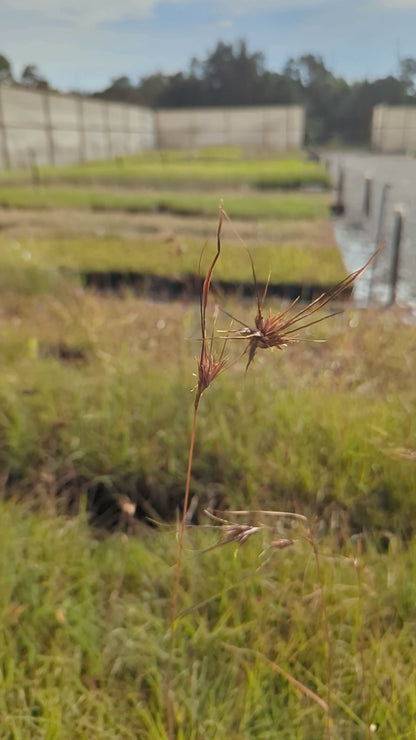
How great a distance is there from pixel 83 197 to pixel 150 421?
7.00 m

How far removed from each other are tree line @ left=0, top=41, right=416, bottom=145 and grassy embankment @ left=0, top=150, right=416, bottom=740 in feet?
106

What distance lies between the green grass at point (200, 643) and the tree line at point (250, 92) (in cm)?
3315

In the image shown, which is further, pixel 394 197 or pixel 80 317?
pixel 394 197

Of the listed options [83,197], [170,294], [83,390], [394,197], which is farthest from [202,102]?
[83,390]

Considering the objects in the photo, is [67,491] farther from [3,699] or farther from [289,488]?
[3,699]

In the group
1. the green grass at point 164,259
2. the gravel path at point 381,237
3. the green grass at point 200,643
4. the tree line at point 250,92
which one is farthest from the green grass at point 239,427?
the tree line at point 250,92

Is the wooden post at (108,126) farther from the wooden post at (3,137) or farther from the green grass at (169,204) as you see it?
the green grass at (169,204)

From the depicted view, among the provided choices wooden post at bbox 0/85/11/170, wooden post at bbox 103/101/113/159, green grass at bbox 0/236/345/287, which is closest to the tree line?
wooden post at bbox 103/101/113/159

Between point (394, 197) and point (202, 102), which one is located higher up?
point (202, 102)

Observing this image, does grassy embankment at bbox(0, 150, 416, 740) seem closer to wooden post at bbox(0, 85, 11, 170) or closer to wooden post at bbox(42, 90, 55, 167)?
wooden post at bbox(0, 85, 11, 170)

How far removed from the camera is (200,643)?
1173 mm

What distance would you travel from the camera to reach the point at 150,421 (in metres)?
1.87

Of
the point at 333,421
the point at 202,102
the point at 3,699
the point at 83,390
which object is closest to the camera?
the point at 3,699

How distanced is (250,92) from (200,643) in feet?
121
